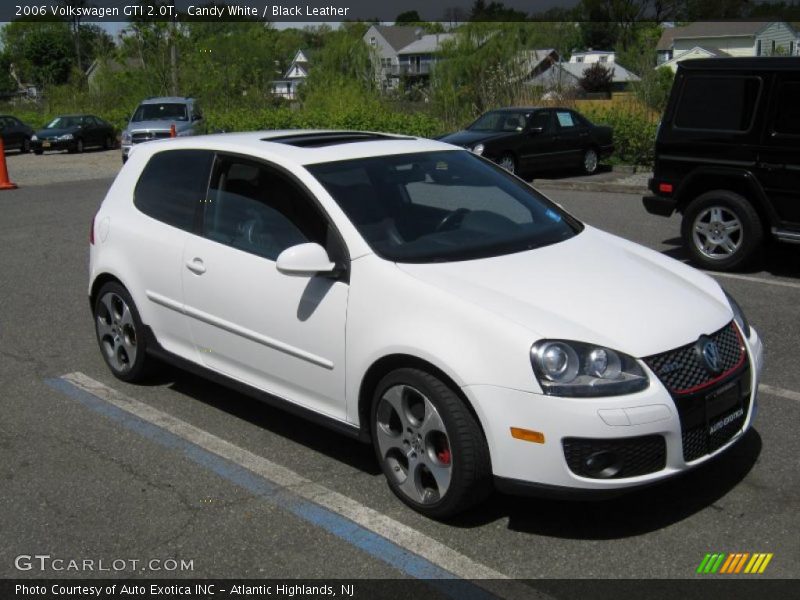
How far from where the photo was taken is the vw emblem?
3.84 m

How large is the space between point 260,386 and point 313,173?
3.77ft

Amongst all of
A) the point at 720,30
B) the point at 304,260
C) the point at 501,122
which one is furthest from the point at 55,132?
the point at 720,30

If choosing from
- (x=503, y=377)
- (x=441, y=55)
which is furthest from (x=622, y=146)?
(x=503, y=377)

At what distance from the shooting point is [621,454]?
11.8 feet

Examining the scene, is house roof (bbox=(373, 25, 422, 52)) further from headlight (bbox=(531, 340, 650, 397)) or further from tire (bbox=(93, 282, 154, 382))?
headlight (bbox=(531, 340, 650, 397))

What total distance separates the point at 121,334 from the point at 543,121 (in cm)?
1383

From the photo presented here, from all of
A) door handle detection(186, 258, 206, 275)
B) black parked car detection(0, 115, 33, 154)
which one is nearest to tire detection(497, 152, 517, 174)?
door handle detection(186, 258, 206, 275)

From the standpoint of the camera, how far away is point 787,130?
820 cm

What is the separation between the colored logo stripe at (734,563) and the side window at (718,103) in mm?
5765

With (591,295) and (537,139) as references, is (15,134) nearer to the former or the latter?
(537,139)

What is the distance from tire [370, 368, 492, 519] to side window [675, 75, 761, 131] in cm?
586

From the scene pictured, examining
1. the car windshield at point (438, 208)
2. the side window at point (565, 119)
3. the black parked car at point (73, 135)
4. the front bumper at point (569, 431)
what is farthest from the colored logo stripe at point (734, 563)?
the black parked car at point (73, 135)

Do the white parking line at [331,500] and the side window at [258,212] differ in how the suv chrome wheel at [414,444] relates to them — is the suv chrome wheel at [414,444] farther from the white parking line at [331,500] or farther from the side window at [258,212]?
the side window at [258,212]
